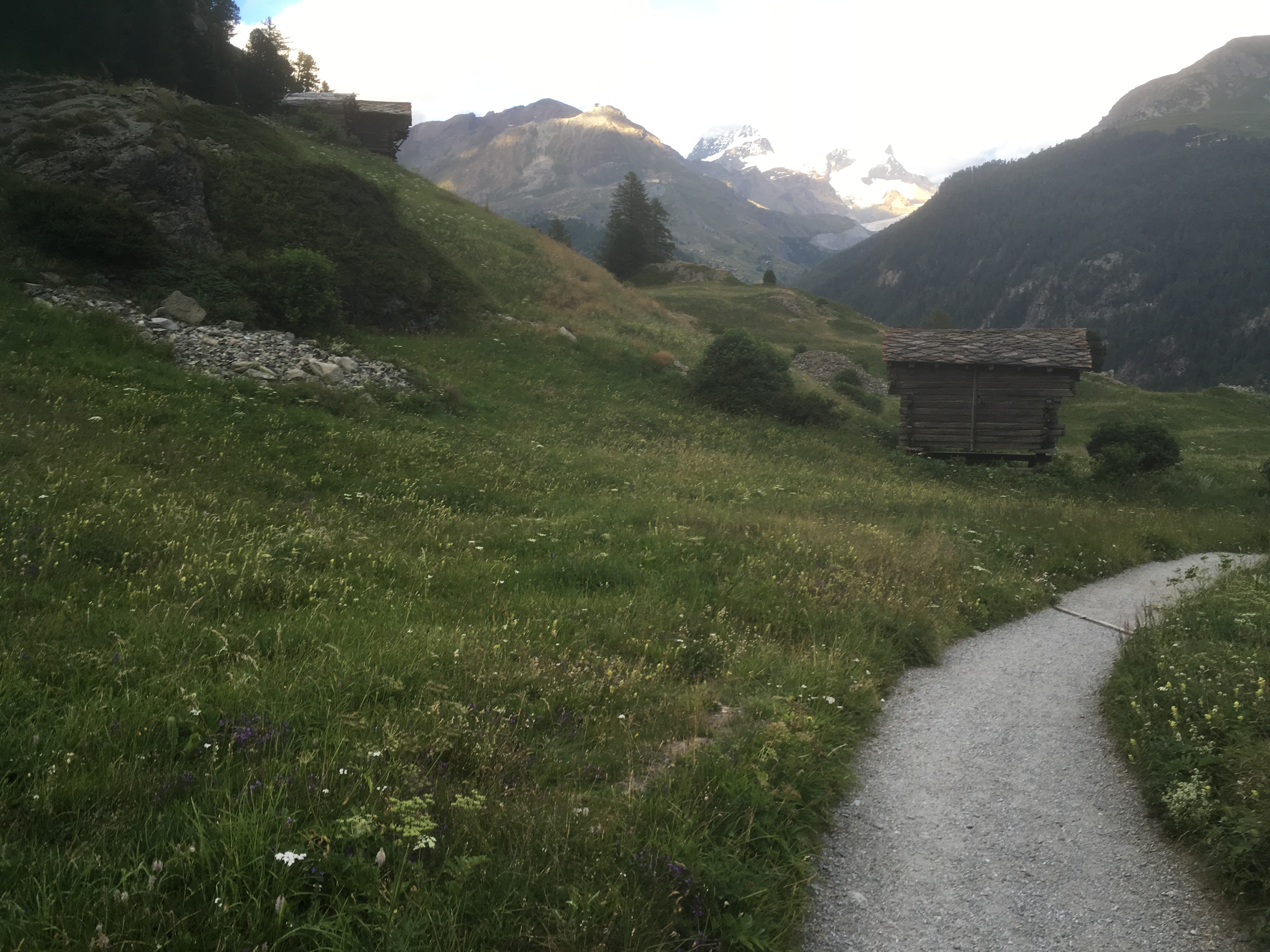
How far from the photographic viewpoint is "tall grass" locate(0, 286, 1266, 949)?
3299 millimetres

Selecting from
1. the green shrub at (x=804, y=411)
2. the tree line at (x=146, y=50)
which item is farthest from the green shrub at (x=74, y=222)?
the green shrub at (x=804, y=411)

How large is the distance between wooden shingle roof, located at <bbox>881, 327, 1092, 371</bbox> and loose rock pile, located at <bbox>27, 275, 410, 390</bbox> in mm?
21955

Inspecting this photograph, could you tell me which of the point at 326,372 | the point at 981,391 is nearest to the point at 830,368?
the point at 981,391

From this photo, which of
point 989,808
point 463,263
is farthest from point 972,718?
point 463,263

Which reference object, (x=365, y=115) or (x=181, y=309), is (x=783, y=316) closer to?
(x=365, y=115)

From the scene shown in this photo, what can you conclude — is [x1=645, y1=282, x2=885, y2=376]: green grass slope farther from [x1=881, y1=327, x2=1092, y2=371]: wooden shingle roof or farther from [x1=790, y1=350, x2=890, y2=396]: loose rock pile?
[x1=881, y1=327, x2=1092, y2=371]: wooden shingle roof

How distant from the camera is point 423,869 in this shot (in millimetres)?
3455

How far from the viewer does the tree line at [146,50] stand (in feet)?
106

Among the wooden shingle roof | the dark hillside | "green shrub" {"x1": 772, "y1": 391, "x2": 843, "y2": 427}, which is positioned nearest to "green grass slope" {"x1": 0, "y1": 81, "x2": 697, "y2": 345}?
"green shrub" {"x1": 772, "y1": 391, "x2": 843, "y2": 427}

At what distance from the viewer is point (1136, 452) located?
1033 inches

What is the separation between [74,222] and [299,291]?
5557 mm

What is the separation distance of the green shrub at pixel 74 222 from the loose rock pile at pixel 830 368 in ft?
136

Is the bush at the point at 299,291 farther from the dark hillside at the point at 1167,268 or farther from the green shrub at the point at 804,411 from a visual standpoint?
the dark hillside at the point at 1167,268

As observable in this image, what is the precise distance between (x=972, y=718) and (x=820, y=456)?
62.4 feet
